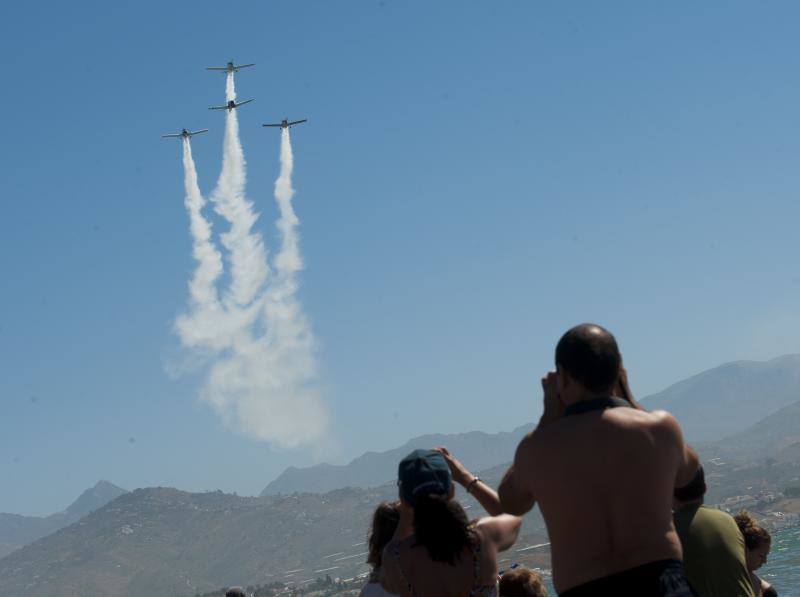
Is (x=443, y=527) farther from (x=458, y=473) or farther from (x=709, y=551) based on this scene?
(x=709, y=551)

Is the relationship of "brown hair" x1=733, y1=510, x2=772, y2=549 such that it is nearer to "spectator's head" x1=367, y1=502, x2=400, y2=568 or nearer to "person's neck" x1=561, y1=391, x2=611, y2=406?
"spectator's head" x1=367, y1=502, x2=400, y2=568

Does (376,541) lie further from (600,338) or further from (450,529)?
(600,338)

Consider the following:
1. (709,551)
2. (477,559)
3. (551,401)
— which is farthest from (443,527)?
(709,551)

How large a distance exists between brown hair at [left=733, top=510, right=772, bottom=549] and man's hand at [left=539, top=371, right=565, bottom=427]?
419 cm

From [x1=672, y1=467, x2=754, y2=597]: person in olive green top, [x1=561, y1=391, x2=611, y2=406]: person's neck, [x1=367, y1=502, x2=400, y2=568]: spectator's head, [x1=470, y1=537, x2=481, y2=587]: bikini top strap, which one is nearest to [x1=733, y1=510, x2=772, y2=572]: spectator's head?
[x1=672, y1=467, x2=754, y2=597]: person in olive green top

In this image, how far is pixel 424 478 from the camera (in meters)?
7.53

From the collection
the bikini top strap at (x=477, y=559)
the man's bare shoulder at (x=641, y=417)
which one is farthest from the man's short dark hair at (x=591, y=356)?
the bikini top strap at (x=477, y=559)

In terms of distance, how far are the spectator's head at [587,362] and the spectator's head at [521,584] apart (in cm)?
251

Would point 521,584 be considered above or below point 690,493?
below

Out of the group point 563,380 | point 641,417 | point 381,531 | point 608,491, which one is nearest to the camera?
point 608,491

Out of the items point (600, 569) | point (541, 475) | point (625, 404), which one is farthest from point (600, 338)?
point (600, 569)

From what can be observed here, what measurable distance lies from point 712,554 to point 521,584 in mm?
1630

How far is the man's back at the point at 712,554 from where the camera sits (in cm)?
863

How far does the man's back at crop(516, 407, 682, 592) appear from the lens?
21.2 feet
